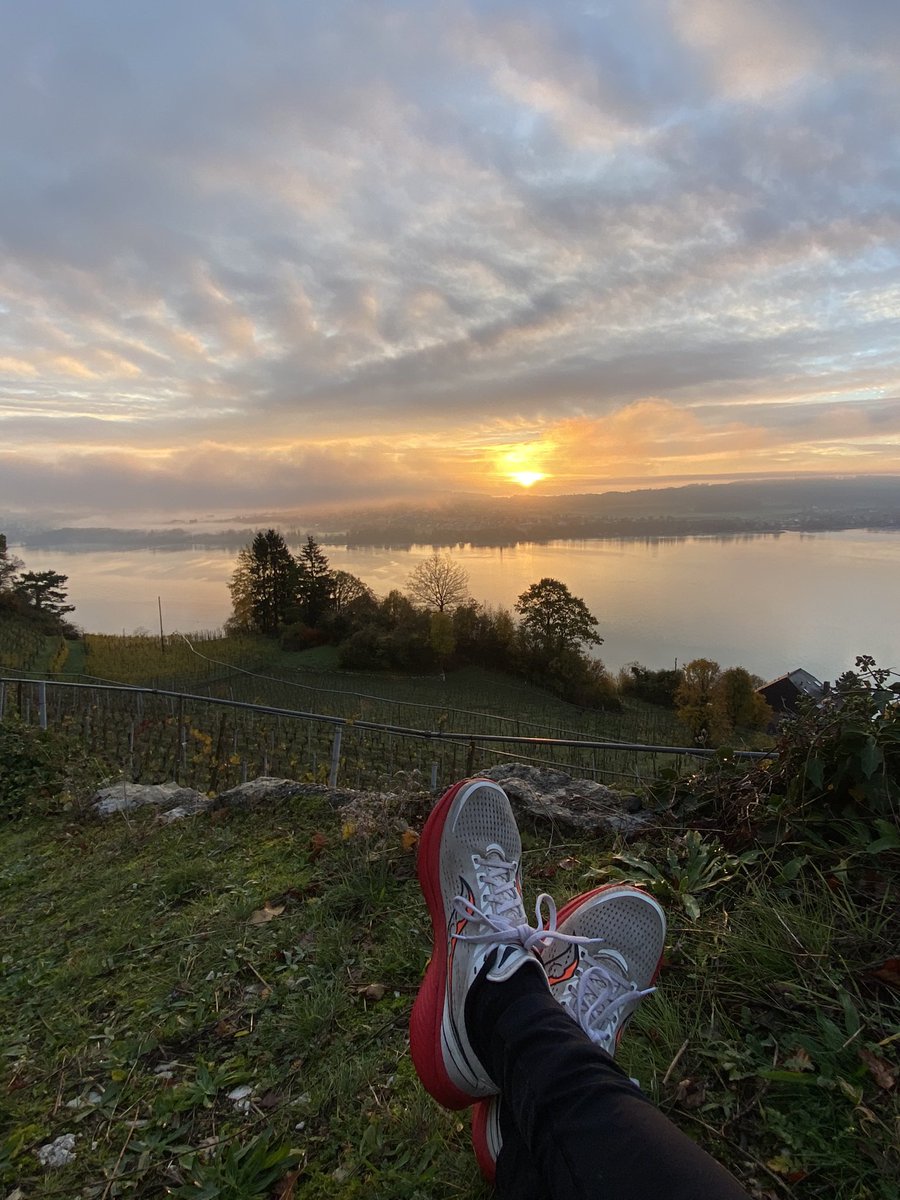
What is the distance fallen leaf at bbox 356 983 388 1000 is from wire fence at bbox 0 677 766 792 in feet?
3.49

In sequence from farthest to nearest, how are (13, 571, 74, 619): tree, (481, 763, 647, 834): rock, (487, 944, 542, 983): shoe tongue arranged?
(13, 571, 74, 619): tree → (481, 763, 647, 834): rock → (487, 944, 542, 983): shoe tongue

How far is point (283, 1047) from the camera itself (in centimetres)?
167

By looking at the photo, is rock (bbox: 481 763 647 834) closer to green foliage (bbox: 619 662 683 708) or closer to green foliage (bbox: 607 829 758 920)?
green foliage (bbox: 607 829 758 920)

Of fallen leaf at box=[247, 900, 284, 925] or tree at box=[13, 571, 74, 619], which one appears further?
tree at box=[13, 571, 74, 619]

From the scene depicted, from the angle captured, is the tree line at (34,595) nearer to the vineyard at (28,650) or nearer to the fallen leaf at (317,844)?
the vineyard at (28,650)

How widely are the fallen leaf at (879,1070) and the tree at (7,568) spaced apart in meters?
45.5

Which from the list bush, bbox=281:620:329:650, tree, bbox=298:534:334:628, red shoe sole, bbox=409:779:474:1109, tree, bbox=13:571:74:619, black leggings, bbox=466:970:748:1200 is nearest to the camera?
black leggings, bbox=466:970:748:1200

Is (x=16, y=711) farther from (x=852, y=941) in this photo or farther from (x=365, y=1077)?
(x=852, y=941)

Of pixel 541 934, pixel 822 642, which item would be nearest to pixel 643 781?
pixel 541 934

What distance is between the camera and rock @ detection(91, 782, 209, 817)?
401 centimetres

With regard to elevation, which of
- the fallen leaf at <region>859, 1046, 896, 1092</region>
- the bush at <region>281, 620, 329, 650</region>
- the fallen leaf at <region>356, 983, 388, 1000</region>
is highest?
the fallen leaf at <region>859, 1046, 896, 1092</region>

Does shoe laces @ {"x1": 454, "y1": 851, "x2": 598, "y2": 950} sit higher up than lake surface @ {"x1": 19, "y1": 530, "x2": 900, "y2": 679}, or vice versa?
shoe laces @ {"x1": 454, "y1": 851, "x2": 598, "y2": 950}

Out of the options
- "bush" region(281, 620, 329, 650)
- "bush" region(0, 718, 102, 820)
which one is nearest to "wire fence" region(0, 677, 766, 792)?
"bush" region(0, 718, 102, 820)

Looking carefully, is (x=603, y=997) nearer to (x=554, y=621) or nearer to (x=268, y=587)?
(x=554, y=621)
